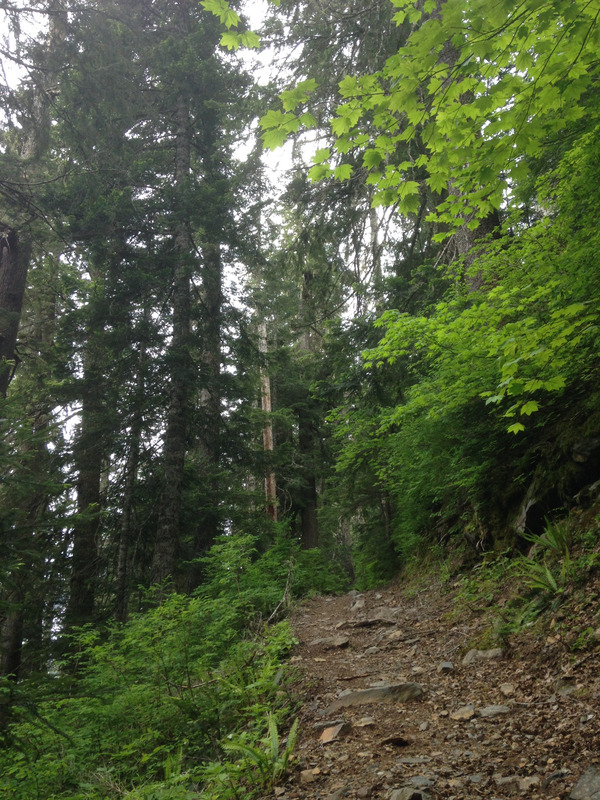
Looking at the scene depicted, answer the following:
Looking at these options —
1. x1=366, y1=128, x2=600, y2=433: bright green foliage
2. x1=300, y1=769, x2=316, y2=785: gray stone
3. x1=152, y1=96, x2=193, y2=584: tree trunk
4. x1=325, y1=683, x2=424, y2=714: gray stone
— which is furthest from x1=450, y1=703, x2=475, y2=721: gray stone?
x1=152, y1=96, x2=193, y2=584: tree trunk

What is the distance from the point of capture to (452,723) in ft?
10.9

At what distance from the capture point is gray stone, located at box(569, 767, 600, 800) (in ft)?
7.24


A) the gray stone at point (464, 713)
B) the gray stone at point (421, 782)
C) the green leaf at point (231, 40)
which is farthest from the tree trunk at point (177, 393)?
the green leaf at point (231, 40)

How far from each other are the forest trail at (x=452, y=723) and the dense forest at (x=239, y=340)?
42cm

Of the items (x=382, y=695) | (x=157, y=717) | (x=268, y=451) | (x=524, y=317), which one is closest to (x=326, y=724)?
(x=382, y=695)

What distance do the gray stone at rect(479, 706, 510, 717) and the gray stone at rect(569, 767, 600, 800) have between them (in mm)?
920

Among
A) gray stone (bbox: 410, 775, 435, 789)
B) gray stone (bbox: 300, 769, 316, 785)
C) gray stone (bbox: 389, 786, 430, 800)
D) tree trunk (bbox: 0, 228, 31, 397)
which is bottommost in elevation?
gray stone (bbox: 300, 769, 316, 785)

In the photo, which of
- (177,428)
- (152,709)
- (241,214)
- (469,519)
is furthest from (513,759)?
(241,214)

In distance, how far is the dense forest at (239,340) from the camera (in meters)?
3.60

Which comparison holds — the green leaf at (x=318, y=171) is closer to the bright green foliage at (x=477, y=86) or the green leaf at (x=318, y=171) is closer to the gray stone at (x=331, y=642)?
the bright green foliage at (x=477, y=86)

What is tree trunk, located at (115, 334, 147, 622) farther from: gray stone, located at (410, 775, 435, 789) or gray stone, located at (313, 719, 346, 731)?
gray stone, located at (410, 775, 435, 789)

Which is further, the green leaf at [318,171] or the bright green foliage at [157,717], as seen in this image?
→ the bright green foliage at [157,717]

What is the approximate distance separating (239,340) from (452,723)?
10.4 metres

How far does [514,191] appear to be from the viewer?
624 cm
